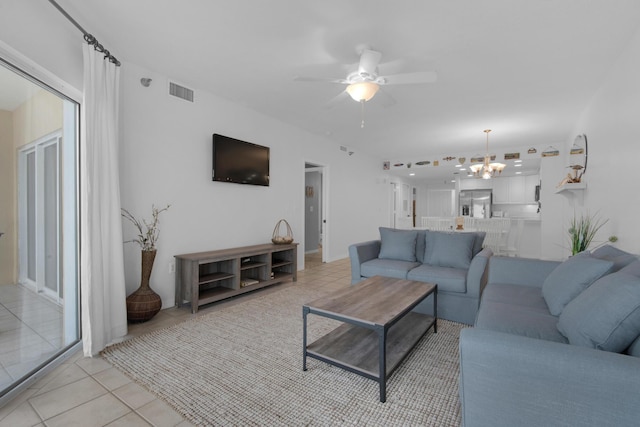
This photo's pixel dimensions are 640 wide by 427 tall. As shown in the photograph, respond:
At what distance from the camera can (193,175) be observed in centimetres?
359

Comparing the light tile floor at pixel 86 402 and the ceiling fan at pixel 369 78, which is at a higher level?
the ceiling fan at pixel 369 78

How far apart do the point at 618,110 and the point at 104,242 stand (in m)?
4.70

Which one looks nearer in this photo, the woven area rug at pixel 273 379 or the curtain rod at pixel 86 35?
the woven area rug at pixel 273 379

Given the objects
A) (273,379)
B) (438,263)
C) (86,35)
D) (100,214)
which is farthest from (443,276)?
(86,35)

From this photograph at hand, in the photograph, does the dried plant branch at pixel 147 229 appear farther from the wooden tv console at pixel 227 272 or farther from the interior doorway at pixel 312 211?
the interior doorway at pixel 312 211

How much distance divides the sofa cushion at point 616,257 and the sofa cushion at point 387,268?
158cm

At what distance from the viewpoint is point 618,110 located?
8.91ft

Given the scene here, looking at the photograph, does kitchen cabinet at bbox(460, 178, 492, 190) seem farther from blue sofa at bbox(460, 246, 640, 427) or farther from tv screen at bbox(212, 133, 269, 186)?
blue sofa at bbox(460, 246, 640, 427)

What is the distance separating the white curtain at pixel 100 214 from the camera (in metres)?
2.29

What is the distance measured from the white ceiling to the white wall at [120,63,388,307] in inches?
11.9

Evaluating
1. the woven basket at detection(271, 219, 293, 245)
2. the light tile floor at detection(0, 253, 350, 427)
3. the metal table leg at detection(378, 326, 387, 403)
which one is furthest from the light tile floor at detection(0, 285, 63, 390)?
the woven basket at detection(271, 219, 293, 245)

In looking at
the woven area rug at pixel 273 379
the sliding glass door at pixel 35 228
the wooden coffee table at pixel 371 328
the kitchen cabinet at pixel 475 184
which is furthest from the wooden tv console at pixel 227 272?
the kitchen cabinet at pixel 475 184

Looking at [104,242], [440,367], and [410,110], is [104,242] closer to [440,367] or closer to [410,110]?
[440,367]

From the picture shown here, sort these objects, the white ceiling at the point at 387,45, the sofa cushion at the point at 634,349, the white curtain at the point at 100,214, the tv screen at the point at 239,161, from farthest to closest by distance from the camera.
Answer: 1. the tv screen at the point at 239,161
2. the white curtain at the point at 100,214
3. the white ceiling at the point at 387,45
4. the sofa cushion at the point at 634,349
